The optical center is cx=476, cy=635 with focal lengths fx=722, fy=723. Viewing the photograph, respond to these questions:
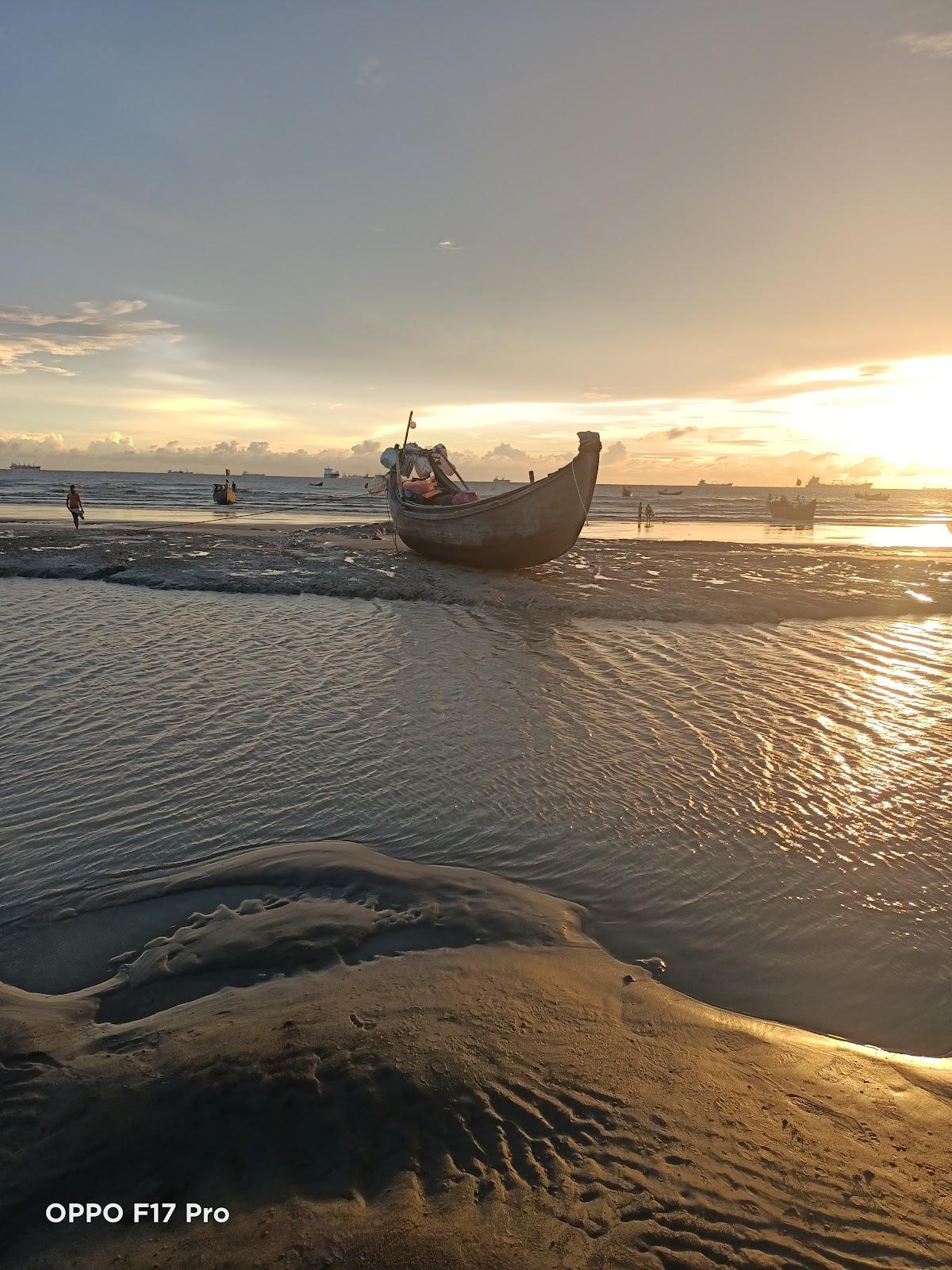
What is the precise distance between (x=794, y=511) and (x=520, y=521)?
40.9 meters

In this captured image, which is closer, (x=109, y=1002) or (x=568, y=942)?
(x=109, y=1002)

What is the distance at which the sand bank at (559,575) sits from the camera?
54.6 feet

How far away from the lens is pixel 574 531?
69.9ft

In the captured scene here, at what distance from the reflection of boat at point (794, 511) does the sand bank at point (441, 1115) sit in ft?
176

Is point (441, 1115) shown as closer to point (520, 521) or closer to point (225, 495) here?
point (520, 521)

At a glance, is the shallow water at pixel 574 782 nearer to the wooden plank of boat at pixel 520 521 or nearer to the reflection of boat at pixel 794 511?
the wooden plank of boat at pixel 520 521

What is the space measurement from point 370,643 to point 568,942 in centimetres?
850

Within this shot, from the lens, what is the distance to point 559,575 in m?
21.6

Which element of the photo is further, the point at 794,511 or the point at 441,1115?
the point at 794,511

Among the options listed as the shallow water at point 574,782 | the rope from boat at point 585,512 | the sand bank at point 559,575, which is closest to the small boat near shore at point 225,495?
the sand bank at point 559,575

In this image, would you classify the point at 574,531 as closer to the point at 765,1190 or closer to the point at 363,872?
the point at 363,872

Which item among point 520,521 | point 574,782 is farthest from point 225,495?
point 574,782

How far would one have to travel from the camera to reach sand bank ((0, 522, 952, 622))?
16.6 meters

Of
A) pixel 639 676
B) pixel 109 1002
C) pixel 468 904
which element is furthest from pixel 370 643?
pixel 109 1002
